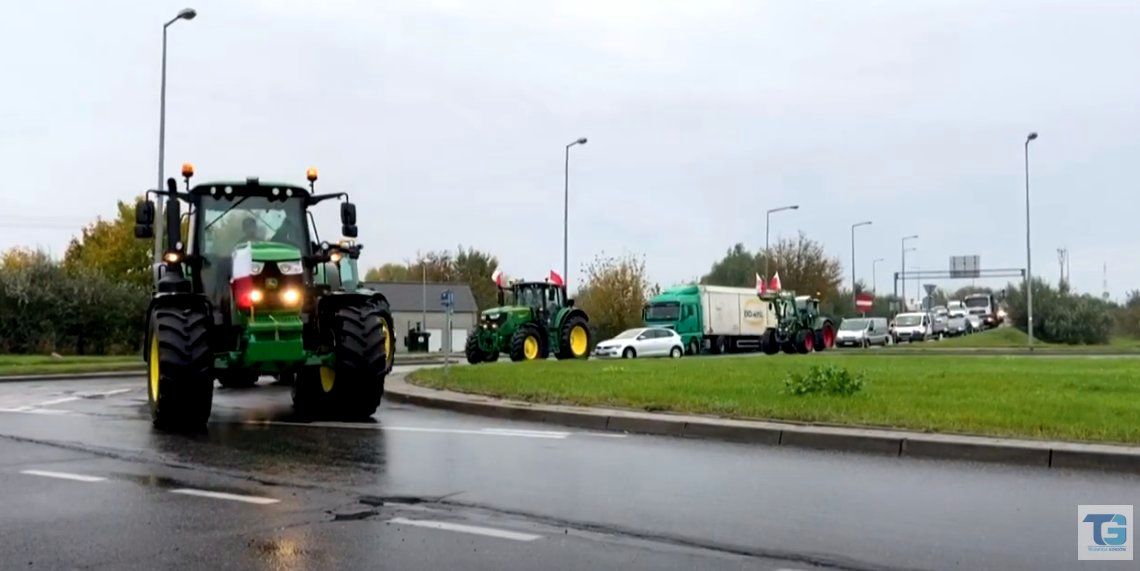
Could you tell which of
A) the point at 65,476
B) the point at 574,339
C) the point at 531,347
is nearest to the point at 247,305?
the point at 65,476

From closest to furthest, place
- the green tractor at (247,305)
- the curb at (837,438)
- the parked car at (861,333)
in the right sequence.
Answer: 1. the curb at (837,438)
2. the green tractor at (247,305)
3. the parked car at (861,333)

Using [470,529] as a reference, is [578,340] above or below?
above

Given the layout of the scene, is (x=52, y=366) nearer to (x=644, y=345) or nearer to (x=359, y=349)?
(x=644, y=345)

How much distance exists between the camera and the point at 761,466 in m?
10.2

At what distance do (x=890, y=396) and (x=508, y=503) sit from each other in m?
8.27

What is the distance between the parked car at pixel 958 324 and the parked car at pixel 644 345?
42151 mm

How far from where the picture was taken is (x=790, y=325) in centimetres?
4788

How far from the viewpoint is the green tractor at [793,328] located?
157ft

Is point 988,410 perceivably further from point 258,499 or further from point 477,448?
point 258,499

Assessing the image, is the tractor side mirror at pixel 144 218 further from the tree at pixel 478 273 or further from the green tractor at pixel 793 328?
the tree at pixel 478 273

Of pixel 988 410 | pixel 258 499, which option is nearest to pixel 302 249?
pixel 258 499

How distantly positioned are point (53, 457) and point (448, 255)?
335 feet

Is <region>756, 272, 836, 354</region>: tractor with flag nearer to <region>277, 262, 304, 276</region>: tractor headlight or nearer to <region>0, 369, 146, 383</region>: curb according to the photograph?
<region>0, 369, 146, 383</region>: curb

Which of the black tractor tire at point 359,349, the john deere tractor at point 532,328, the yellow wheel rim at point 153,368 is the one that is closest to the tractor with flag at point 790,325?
the john deere tractor at point 532,328
